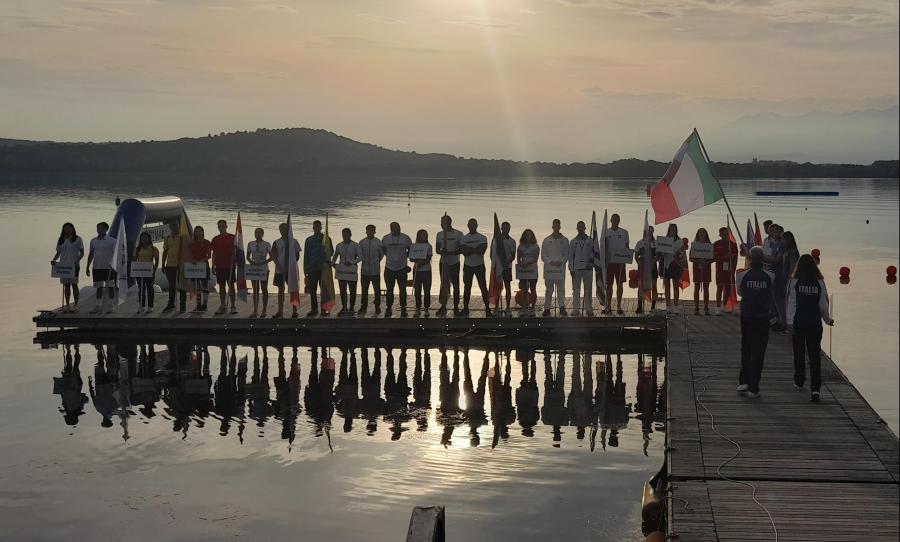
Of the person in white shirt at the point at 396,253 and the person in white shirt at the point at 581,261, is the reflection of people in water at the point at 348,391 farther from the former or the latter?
the person in white shirt at the point at 581,261

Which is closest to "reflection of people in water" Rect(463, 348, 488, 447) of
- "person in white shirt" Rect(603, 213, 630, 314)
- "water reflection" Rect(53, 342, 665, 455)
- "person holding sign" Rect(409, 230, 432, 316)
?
"water reflection" Rect(53, 342, 665, 455)

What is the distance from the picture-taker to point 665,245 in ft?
73.3

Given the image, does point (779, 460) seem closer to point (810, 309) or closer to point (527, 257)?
point (810, 309)

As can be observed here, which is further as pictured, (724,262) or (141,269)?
(141,269)

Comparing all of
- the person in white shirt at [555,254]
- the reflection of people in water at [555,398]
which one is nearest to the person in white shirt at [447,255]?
the person in white shirt at [555,254]

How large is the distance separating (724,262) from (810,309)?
792 centimetres

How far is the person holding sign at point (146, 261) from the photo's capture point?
2367 centimetres

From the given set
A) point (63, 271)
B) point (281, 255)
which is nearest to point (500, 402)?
point (281, 255)

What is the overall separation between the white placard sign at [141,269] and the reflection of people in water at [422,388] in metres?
5.87

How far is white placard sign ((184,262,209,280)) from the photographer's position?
2347 cm

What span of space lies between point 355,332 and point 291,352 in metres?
1.74

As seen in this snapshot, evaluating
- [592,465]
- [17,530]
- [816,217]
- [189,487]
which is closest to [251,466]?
[189,487]

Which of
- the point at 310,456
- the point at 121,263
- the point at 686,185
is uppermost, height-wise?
the point at 686,185

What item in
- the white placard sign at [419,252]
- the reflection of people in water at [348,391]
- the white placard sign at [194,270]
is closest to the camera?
the reflection of people in water at [348,391]
